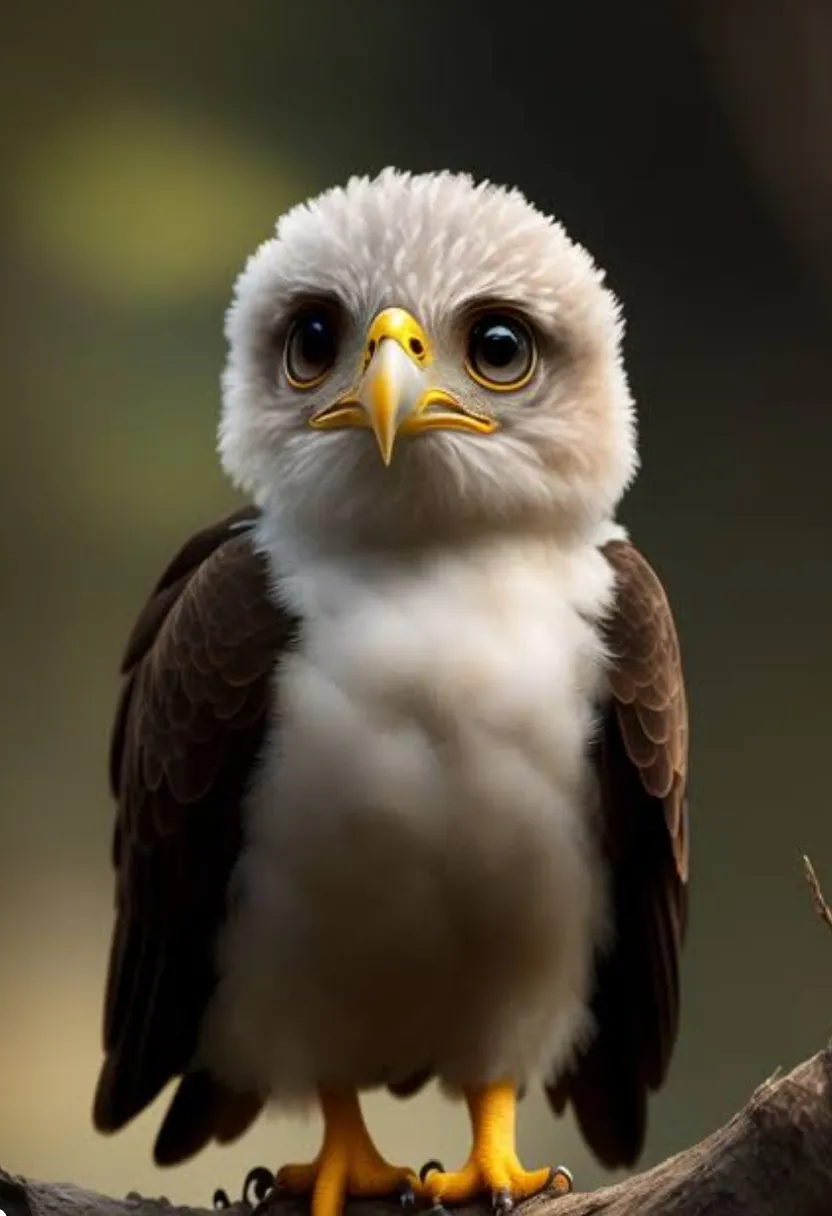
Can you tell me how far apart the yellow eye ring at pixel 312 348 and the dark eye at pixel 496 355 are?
112 millimetres

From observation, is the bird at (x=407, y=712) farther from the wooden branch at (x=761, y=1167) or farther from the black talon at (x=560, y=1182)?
the wooden branch at (x=761, y=1167)

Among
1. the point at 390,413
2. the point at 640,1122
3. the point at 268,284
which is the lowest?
the point at 640,1122

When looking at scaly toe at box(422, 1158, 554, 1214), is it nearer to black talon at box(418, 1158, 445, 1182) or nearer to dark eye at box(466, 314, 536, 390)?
black talon at box(418, 1158, 445, 1182)

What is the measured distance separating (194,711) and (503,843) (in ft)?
0.88

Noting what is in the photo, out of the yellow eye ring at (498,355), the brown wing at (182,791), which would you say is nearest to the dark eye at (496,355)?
the yellow eye ring at (498,355)

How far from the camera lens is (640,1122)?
1.90 m

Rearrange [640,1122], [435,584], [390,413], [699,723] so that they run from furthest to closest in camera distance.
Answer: [699,723] → [640,1122] → [435,584] → [390,413]

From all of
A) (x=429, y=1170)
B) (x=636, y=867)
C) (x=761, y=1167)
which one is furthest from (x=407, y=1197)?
(x=761, y=1167)

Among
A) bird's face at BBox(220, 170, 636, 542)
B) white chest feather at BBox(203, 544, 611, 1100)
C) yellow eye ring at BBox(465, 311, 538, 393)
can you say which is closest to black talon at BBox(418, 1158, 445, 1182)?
white chest feather at BBox(203, 544, 611, 1100)

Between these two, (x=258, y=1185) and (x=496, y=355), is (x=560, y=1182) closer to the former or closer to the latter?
(x=258, y=1185)

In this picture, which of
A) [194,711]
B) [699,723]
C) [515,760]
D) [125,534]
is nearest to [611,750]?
[515,760]

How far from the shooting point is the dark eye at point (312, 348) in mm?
1669

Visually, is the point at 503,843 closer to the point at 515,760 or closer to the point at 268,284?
the point at 515,760

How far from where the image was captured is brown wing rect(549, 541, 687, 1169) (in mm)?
1659
